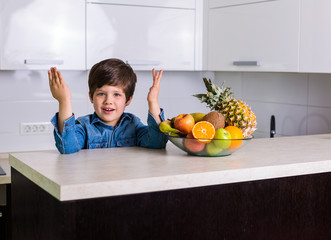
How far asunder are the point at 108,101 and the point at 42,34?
1.14m

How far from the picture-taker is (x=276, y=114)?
320 centimetres

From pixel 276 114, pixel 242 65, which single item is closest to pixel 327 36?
pixel 242 65

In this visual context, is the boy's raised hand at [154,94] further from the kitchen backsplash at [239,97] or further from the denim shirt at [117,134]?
the kitchen backsplash at [239,97]

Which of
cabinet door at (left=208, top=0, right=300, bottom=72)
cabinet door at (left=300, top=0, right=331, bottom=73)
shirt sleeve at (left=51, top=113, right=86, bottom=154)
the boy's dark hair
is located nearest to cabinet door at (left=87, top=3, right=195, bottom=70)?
cabinet door at (left=208, top=0, right=300, bottom=72)

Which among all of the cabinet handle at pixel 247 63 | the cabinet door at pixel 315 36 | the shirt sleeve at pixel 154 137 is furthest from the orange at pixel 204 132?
the cabinet handle at pixel 247 63

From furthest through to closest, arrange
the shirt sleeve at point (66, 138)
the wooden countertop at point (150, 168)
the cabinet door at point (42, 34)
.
Answer: the cabinet door at point (42, 34)
the shirt sleeve at point (66, 138)
the wooden countertop at point (150, 168)

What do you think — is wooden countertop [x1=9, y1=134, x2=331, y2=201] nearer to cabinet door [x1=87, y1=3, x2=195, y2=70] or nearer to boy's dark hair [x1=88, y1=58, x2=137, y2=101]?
boy's dark hair [x1=88, y1=58, x2=137, y2=101]

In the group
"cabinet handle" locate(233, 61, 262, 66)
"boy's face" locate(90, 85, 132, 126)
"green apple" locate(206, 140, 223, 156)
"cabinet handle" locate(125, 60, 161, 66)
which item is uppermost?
"cabinet handle" locate(125, 60, 161, 66)

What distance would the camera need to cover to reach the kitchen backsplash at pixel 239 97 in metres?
2.89

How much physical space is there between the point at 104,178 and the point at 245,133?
21.6 inches

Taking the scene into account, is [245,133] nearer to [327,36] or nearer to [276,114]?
[327,36]

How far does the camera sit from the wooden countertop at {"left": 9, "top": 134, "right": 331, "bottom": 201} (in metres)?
1.27

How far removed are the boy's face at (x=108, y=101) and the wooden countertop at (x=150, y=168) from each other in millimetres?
173

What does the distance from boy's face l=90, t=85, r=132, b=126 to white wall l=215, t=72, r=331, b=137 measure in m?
1.34
